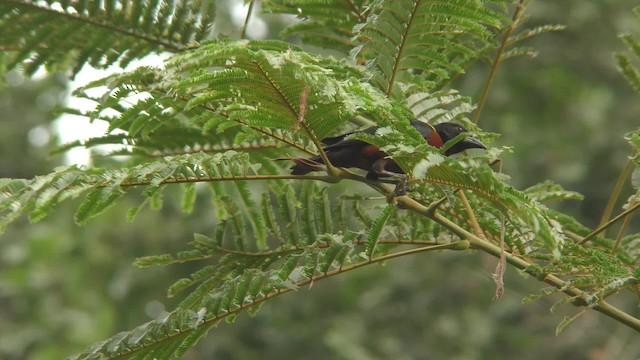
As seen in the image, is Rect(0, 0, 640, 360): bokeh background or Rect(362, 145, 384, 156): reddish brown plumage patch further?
Rect(0, 0, 640, 360): bokeh background

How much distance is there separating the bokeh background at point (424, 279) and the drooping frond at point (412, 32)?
238 inches

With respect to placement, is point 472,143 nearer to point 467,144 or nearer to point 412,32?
point 467,144

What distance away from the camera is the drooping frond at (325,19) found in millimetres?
2664

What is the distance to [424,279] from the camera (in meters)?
9.04

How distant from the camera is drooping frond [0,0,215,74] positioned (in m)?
2.94

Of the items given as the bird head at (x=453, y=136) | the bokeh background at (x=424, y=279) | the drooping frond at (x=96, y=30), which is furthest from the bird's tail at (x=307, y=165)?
the bokeh background at (x=424, y=279)

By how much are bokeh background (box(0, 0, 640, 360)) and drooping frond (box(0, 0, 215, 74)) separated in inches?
222

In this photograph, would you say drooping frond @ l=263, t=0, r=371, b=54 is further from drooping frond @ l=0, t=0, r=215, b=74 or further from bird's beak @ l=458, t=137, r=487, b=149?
bird's beak @ l=458, t=137, r=487, b=149

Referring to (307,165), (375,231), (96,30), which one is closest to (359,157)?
(307,165)

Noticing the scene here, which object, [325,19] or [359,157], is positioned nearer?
[359,157]

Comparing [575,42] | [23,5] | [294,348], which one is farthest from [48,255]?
[23,5]

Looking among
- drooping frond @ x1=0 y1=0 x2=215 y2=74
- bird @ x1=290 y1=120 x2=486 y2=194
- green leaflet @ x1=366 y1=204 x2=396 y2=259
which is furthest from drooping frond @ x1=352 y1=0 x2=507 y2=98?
→ drooping frond @ x1=0 y1=0 x2=215 y2=74

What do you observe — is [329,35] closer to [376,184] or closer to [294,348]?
[376,184]

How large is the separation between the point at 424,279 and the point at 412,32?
23.0 feet
